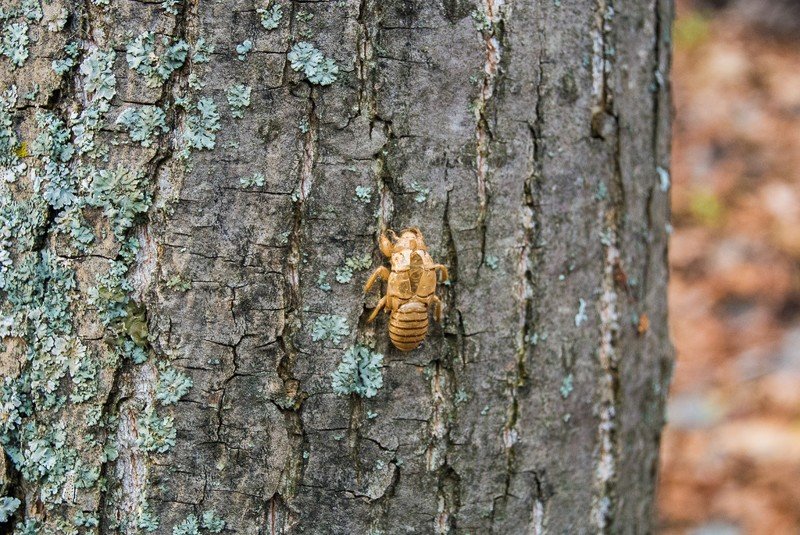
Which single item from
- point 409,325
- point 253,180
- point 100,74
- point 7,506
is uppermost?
point 100,74

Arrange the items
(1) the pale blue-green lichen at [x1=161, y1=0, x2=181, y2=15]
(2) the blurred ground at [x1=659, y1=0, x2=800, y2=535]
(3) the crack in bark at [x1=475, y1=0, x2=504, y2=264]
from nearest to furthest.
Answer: (1) the pale blue-green lichen at [x1=161, y1=0, x2=181, y2=15]
(3) the crack in bark at [x1=475, y1=0, x2=504, y2=264]
(2) the blurred ground at [x1=659, y1=0, x2=800, y2=535]

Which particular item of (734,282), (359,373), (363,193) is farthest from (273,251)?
(734,282)

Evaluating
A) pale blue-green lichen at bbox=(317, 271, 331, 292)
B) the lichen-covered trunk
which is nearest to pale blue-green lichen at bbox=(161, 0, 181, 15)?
the lichen-covered trunk

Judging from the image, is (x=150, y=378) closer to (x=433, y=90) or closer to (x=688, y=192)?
(x=433, y=90)

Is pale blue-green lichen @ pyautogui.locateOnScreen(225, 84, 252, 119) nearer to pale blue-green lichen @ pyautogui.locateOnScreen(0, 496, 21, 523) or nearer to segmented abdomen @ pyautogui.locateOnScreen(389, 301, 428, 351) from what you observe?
segmented abdomen @ pyautogui.locateOnScreen(389, 301, 428, 351)

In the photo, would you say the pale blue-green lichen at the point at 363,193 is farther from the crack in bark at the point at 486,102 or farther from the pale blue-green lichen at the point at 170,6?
the pale blue-green lichen at the point at 170,6

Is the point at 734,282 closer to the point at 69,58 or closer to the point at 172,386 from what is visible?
the point at 172,386
